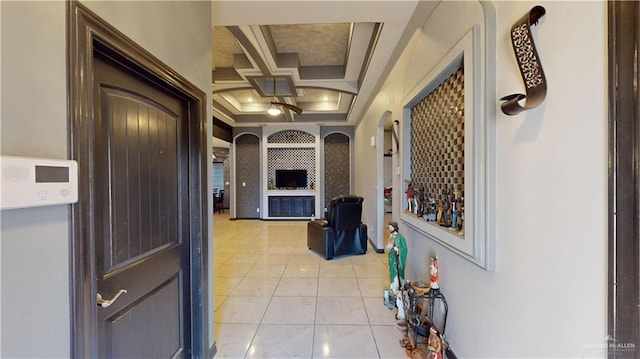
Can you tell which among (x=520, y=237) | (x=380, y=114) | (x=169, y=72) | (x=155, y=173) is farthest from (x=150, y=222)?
(x=380, y=114)

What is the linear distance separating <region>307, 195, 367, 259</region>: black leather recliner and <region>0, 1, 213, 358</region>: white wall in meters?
3.53

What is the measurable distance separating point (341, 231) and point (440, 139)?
263cm

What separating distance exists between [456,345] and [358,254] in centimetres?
274

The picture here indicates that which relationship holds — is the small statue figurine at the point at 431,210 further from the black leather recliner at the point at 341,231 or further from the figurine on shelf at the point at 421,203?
the black leather recliner at the point at 341,231

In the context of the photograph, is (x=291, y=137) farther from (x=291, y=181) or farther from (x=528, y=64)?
(x=528, y=64)

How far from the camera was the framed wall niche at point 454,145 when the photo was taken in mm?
1366

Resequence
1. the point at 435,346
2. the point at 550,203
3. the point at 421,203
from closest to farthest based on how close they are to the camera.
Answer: the point at 550,203 < the point at 435,346 < the point at 421,203

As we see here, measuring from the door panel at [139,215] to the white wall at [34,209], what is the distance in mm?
235

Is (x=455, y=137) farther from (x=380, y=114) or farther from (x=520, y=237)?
(x=380, y=114)

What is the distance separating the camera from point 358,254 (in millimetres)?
4430

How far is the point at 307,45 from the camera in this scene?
12.3 ft

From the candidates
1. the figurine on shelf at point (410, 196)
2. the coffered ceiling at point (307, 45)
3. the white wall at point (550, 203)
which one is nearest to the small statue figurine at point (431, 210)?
the figurine on shelf at point (410, 196)

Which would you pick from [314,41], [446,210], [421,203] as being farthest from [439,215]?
[314,41]

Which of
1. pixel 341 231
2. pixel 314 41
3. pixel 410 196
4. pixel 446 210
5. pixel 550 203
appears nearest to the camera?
pixel 550 203
